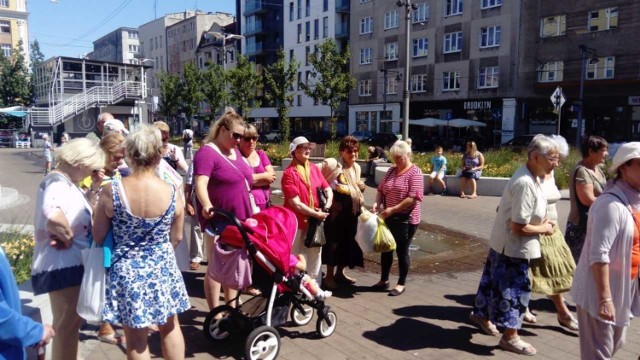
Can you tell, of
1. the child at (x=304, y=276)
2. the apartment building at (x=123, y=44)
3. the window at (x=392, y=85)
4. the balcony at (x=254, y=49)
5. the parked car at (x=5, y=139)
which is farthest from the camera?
the apartment building at (x=123, y=44)

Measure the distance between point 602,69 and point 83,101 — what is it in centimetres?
3708

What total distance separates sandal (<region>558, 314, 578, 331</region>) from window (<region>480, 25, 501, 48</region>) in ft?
121

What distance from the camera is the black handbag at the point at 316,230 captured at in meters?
5.40

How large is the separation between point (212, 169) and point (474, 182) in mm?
10924

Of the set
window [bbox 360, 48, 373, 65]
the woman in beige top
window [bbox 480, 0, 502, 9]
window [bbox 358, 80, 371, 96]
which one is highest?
window [bbox 480, 0, 502, 9]

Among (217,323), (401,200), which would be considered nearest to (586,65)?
(401,200)

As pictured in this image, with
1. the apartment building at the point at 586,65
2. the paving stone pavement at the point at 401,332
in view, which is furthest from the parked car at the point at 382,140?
the paving stone pavement at the point at 401,332

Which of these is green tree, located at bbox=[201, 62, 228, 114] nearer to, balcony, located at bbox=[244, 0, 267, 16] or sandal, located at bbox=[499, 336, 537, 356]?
balcony, located at bbox=[244, 0, 267, 16]

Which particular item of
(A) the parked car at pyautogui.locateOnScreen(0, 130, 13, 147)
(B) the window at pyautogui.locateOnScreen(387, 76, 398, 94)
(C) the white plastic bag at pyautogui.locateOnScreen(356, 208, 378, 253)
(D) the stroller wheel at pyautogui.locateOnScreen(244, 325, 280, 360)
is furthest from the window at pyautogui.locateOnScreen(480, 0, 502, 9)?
(A) the parked car at pyautogui.locateOnScreen(0, 130, 13, 147)

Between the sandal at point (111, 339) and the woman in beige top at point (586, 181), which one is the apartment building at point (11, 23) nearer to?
the sandal at point (111, 339)

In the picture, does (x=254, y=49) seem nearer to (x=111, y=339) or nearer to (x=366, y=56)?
(x=366, y=56)

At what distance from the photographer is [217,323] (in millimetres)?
4352

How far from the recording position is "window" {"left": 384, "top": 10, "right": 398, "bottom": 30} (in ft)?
150

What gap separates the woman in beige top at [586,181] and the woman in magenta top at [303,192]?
8.10 feet
